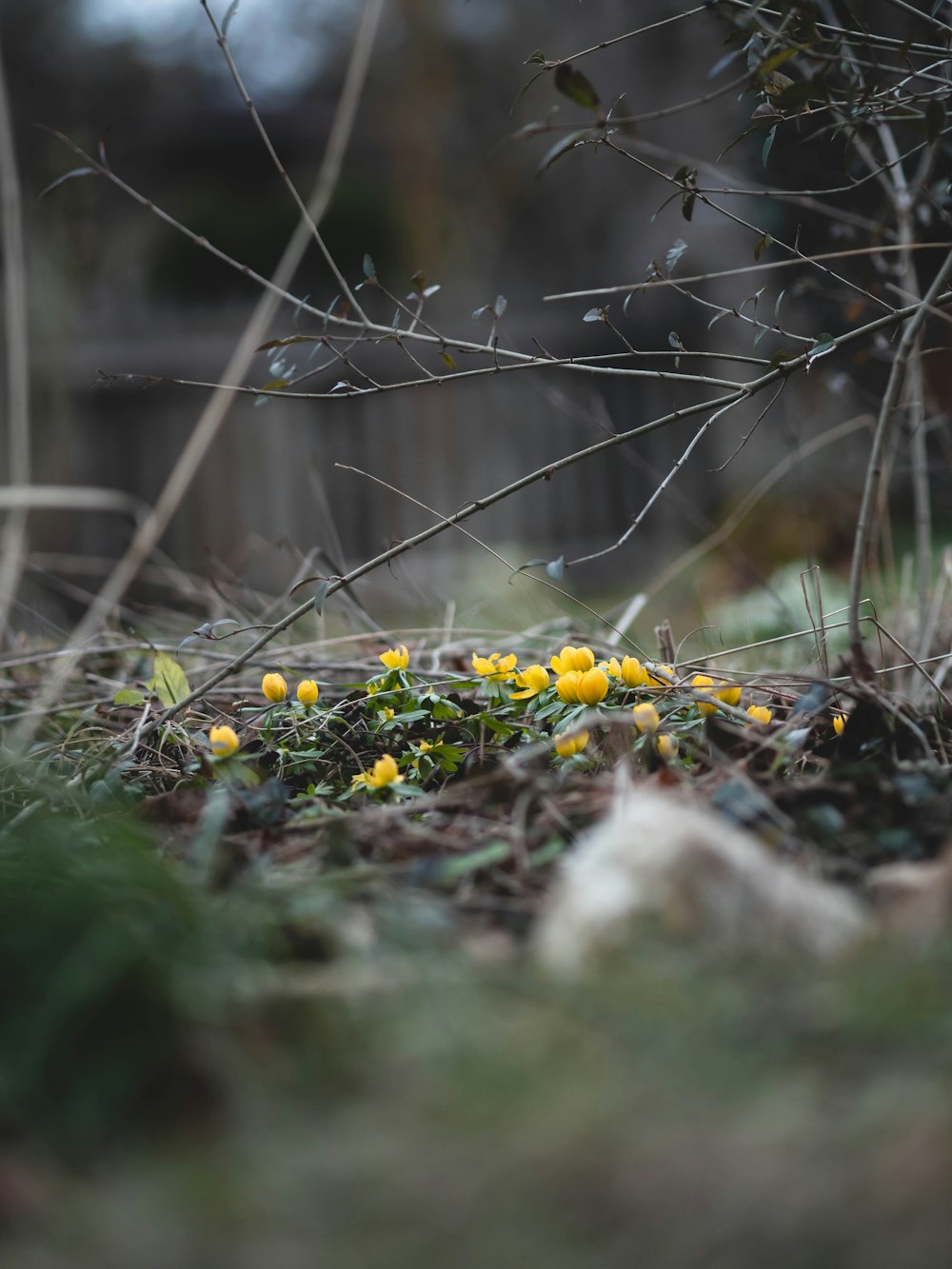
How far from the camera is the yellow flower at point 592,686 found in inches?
55.8

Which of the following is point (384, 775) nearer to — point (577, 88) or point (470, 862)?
point (470, 862)

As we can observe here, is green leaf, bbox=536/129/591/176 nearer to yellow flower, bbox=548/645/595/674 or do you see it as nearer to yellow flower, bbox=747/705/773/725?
yellow flower, bbox=548/645/595/674

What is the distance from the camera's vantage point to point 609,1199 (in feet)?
2.05

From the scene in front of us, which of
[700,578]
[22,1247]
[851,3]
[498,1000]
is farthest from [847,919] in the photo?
[700,578]

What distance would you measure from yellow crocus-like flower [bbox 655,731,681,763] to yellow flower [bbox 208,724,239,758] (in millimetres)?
565

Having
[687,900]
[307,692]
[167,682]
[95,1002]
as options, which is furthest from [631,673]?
[95,1002]

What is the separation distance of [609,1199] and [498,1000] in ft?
0.66

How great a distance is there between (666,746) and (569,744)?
119mm

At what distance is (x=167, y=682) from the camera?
1.72m

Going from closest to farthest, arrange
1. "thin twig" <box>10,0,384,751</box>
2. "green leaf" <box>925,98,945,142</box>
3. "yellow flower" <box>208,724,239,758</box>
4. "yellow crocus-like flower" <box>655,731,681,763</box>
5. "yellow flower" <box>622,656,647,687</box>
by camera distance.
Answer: "green leaf" <box>925,98,945,142</box>
"yellow crocus-like flower" <box>655,731,681,763</box>
"yellow flower" <box>208,724,239,758</box>
"yellow flower" <box>622,656,647,687</box>
"thin twig" <box>10,0,384,751</box>

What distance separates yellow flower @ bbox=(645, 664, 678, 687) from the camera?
1575mm

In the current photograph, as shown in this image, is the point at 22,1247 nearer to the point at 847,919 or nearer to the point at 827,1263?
the point at 827,1263

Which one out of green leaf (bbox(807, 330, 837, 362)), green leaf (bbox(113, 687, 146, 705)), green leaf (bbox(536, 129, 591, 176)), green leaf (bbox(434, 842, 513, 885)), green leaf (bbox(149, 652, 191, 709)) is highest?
green leaf (bbox(536, 129, 591, 176))

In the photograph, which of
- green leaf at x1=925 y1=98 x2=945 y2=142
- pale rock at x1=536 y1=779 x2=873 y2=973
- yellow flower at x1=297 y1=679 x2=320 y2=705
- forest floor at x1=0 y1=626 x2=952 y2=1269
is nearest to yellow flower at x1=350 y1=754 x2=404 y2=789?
forest floor at x1=0 y1=626 x2=952 y2=1269
